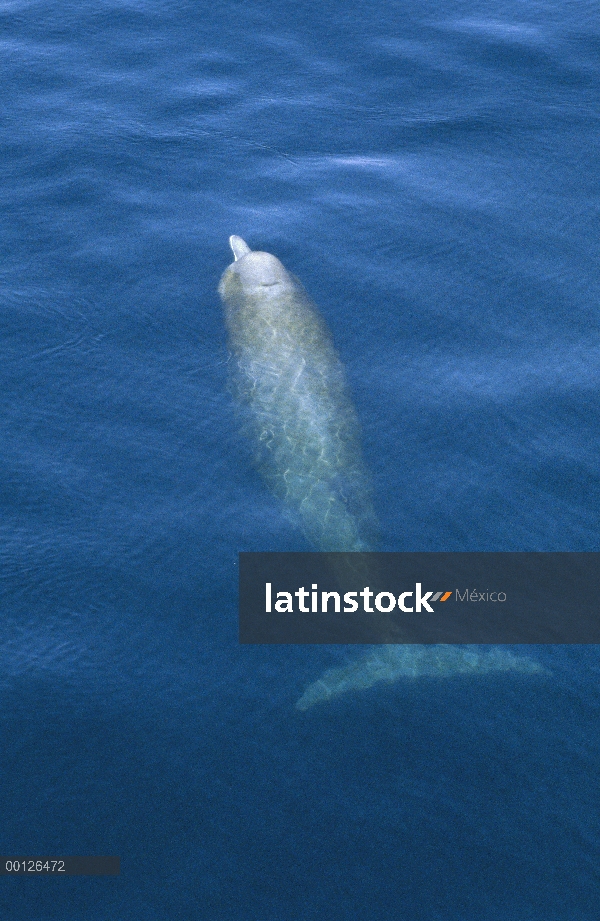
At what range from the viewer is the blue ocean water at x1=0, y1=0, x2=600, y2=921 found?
103 feet

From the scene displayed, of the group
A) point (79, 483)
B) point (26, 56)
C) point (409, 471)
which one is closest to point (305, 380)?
point (409, 471)

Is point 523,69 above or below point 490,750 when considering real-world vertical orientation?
above

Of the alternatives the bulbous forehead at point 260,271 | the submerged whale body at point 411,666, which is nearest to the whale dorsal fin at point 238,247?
the bulbous forehead at point 260,271

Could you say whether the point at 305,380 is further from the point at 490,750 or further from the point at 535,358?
the point at 490,750

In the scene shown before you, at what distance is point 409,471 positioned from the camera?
145 feet

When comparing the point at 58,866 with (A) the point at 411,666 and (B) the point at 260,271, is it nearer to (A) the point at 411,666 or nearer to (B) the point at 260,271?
(A) the point at 411,666

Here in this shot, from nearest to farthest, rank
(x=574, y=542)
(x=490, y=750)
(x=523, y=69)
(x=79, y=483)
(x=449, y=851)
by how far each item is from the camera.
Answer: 1. (x=449, y=851)
2. (x=490, y=750)
3. (x=574, y=542)
4. (x=79, y=483)
5. (x=523, y=69)

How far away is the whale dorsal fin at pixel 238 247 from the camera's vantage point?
56.1m

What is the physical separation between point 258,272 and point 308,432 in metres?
13.2

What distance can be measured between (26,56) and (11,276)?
2803 centimetres

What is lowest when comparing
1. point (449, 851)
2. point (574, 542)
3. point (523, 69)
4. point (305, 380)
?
point (449, 851)

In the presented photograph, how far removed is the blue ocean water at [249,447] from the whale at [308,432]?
0.80m

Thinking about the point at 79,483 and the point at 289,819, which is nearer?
the point at 289,819

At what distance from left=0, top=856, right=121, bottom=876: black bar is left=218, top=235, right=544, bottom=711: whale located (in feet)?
27.3
